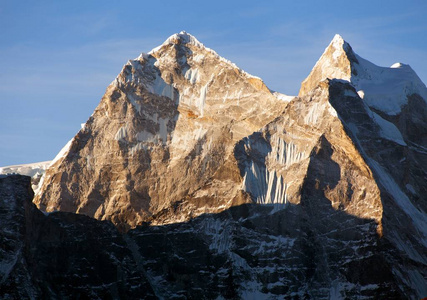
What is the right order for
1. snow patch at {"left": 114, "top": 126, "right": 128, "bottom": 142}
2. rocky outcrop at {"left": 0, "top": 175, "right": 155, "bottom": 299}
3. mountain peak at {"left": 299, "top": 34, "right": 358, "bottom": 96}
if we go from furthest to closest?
mountain peak at {"left": 299, "top": 34, "right": 358, "bottom": 96} → snow patch at {"left": 114, "top": 126, "right": 128, "bottom": 142} → rocky outcrop at {"left": 0, "top": 175, "right": 155, "bottom": 299}

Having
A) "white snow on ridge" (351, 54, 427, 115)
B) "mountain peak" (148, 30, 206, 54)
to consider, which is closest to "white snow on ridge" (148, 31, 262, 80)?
"mountain peak" (148, 30, 206, 54)

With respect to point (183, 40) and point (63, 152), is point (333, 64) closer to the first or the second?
point (183, 40)

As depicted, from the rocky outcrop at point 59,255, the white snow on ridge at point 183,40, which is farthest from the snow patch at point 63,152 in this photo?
the rocky outcrop at point 59,255

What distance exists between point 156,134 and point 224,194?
1940cm

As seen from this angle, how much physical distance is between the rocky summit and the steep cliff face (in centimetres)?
16

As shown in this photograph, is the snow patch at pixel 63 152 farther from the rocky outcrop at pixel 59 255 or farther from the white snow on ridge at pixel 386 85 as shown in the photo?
the white snow on ridge at pixel 386 85

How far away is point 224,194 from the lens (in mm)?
160000

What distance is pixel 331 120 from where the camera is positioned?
16275 cm

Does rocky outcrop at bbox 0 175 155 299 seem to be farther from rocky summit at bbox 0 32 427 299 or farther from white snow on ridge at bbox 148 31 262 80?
white snow on ridge at bbox 148 31 262 80

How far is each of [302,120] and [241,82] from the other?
48.8 feet

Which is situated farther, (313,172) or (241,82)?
(241,82)

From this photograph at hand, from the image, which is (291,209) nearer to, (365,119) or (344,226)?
(344,226)

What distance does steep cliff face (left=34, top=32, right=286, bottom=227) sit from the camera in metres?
172

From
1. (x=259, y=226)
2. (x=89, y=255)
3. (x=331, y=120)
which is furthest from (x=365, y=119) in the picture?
(x=89, y=255)
